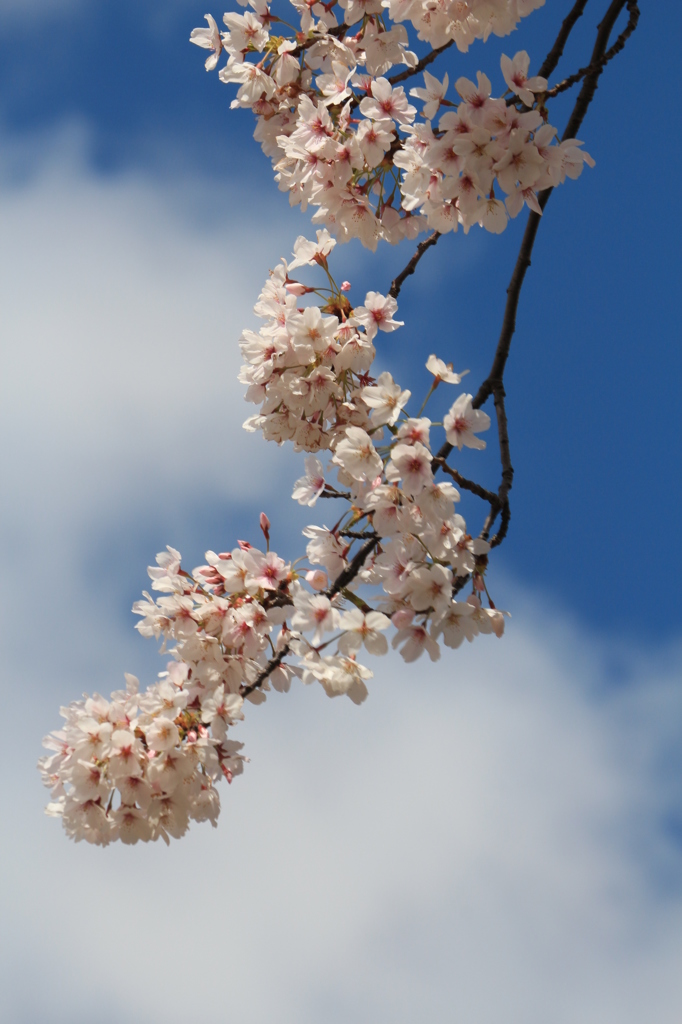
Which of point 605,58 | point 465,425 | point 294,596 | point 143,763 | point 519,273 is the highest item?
point 605,58

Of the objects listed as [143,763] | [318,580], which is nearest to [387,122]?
[318,580]

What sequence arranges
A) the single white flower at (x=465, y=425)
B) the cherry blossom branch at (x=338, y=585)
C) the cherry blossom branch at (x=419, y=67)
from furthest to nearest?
the cherry blossom branch at (x=419, y=67) → the cherry blossom branch at (x=338, y=585) → the single white flower at (x=465, y=425)

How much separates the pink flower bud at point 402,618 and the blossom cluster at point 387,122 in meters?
2.01

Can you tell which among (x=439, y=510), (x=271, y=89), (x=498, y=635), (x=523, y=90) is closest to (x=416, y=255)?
(x=523, y=90)

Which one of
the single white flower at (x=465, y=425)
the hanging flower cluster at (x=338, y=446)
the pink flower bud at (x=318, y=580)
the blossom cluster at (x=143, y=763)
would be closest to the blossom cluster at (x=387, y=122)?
the hanging flower cluster at (x=338, y=446)

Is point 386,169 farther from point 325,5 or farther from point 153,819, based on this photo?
point 153,819

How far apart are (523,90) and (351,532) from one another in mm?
2236

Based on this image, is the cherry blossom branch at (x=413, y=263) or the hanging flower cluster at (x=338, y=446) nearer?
the hanging flower cluster at (x=338, y=446)

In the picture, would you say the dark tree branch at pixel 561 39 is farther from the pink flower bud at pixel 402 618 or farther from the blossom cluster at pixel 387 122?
the pink flower bud at pixel 402 618

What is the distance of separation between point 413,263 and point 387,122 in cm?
75

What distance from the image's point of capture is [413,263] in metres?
5.00

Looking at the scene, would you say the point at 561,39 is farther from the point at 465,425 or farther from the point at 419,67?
the point at 465,425

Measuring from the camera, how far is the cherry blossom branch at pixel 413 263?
4941mm

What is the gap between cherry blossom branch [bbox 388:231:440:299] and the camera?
494cm
